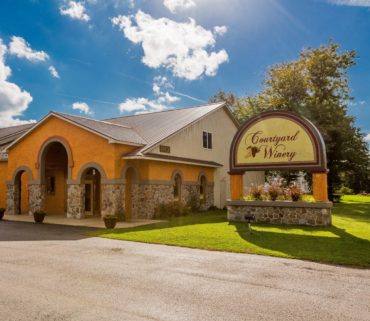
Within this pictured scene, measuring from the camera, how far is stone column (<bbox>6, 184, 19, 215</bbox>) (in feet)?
79.5

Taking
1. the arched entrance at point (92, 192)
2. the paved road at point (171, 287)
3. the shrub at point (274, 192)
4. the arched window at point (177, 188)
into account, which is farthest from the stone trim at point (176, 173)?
the paved road at point (171, 287)

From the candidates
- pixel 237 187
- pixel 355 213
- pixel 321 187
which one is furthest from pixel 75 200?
pixel 355 213

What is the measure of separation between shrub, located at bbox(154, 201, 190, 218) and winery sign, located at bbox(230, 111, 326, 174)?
5556 mm

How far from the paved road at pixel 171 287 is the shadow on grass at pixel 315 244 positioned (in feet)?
2.94

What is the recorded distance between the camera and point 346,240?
1230 centimetres

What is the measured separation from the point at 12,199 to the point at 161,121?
1208cm

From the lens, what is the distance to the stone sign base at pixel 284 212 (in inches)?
625

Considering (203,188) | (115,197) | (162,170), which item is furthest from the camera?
(203,188)

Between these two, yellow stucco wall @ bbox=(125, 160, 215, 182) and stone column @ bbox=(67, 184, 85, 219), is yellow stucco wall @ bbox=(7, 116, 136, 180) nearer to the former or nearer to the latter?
stone column @ bbox=(67, 184, 85, 219)

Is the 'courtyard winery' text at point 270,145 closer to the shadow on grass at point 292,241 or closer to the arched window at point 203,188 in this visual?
the shadow on grass at point 292,241

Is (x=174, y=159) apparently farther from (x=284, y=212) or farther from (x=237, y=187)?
(x=284, y=212)

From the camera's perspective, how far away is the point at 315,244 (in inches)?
459

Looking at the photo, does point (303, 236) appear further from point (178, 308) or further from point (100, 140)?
point (100, 140)

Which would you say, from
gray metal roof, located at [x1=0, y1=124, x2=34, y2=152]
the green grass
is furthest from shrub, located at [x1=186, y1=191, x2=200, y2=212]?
gray metal roof, located at [x1=0, y1=124, x2=34, y2=152]
